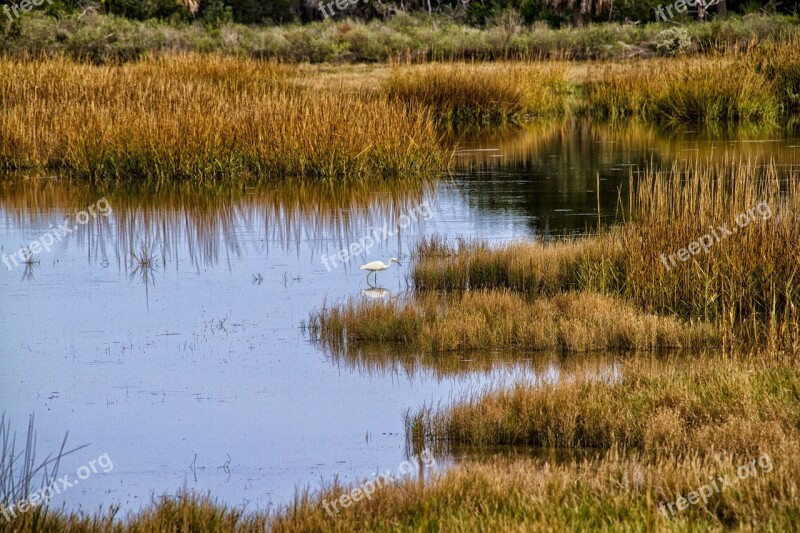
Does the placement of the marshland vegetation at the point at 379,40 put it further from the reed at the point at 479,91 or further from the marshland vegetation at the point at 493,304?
the marshland vegetation at the point at 493,304

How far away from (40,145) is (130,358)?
12637 mm

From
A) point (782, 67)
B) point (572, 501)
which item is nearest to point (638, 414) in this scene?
point (572, 501)

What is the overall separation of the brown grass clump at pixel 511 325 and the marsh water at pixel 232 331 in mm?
218

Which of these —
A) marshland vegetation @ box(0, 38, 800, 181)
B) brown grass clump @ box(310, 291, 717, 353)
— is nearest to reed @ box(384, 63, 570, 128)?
marshland vegetation @ box(0, 38, 800, 181)

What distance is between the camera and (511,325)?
904 cm

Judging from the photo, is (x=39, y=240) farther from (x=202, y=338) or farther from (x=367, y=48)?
(x=367, y=48)

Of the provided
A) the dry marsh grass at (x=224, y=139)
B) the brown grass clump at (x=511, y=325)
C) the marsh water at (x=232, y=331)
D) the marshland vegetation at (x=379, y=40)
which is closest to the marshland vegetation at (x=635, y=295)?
the brown grass clump at (x=511, y=325)

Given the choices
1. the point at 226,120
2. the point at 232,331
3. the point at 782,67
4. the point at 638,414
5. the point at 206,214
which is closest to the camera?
the point at 638,414

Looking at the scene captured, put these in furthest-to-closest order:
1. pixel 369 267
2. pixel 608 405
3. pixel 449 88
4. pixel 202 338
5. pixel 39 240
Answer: pixel 449 88 < pixel 39 240 < pixel 369 267 < pixel 202 338 < pixel 608 405

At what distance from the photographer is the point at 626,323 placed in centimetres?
894

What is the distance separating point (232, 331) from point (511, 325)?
2.38 meters

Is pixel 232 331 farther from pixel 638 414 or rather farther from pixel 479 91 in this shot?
pixel 479 91

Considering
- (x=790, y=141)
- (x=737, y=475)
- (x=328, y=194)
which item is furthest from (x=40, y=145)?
(x=737, y=475)

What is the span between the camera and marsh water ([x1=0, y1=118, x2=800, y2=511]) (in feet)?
22.4
